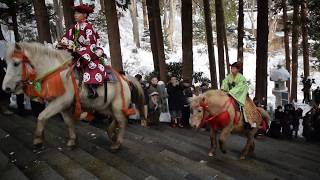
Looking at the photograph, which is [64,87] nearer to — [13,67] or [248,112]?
[13,67]

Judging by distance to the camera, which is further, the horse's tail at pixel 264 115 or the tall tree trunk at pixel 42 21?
the tall tree trunk at pixel 42 21

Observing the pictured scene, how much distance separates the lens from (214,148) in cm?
743

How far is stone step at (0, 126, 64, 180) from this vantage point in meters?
5.00

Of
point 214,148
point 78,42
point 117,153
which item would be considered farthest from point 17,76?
point 214,148

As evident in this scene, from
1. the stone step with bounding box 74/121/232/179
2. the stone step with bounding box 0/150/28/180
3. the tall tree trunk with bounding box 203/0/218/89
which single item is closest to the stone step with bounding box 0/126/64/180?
the stone step with bounding box 0/150/28/180

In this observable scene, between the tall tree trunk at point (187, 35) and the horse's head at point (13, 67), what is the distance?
828 cm

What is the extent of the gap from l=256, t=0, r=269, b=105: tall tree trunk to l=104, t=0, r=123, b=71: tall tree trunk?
202 inches

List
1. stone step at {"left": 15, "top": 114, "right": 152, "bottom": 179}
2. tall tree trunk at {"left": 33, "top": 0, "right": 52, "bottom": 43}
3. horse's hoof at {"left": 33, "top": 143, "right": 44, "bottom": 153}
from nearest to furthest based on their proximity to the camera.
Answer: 1. stone step at {"left": 15, "top": 114, "right": 152, "bottom": 179}
2. horse's hoof at {"left": 33, "top": 143, "right": 44, "bottom": 153}
3. tall tree trunk at {"left": 33, "top": 0, "right": 52, "bottom": 43}

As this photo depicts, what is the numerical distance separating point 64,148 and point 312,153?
6.37m

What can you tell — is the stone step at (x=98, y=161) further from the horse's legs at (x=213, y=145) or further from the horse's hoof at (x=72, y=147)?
the horse's legs at (x=213, y=145)

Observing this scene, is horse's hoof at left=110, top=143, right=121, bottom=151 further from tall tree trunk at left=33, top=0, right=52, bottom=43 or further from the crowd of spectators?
tall tree trunk at left=33, top=0, right=52, bottom=43

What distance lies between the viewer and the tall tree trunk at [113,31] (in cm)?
1206

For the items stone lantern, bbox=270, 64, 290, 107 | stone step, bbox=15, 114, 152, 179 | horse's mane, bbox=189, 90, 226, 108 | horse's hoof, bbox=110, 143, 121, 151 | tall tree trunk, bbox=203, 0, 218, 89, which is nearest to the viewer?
stone step, bbox=15, 114, 152, 179

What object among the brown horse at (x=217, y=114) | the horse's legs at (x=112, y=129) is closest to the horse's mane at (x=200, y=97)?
the brown horse at (x=217, y=114)
